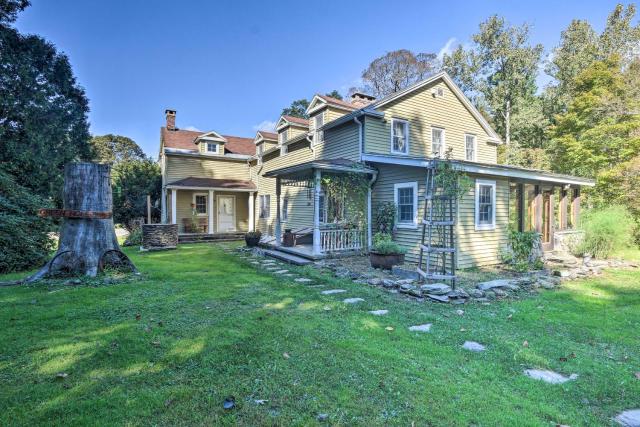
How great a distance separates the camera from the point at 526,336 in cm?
414

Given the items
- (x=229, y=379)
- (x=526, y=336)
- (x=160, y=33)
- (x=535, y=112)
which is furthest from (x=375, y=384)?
(x=535, y=112)

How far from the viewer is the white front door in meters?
19.2

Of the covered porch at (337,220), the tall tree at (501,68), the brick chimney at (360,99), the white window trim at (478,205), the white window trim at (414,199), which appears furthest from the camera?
the tall tree at (501,68)

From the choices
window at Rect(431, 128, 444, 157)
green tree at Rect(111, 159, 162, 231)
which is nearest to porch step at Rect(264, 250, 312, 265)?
window at Rect(431, 128, 444, 157)

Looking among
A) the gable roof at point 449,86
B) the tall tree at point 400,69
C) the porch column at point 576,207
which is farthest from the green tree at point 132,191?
the tall tree at point 400,69

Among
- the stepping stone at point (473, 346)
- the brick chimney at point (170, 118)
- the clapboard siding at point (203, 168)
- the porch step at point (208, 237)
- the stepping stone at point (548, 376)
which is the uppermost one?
the brick chimney at point (170, 118)

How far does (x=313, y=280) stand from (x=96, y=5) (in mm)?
12452

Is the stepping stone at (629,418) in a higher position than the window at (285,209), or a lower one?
lower

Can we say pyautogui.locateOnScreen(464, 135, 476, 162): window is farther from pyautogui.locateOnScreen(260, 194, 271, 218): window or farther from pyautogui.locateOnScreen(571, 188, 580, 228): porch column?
pyautogui.locateOnScreen(260, 194, 271, 218): window

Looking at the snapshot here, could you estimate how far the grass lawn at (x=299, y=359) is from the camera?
7.85 feet

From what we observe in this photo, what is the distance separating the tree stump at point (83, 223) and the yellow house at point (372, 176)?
5.26 metres

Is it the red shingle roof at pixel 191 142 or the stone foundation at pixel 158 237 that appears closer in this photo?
the stone foundation at pixel 158 237

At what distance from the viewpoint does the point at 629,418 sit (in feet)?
8.25

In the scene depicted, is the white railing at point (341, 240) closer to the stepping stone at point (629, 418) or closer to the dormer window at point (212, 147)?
the stepping stone at point (629, 418)
